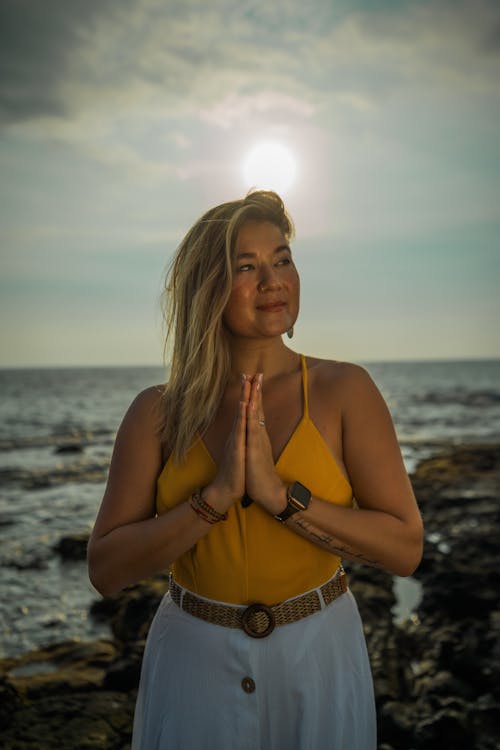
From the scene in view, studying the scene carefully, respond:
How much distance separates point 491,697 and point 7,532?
10.5 m

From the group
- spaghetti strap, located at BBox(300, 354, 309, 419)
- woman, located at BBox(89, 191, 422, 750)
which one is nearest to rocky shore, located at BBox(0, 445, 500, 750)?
woman, located at BBox(89, 191, 422, 750)

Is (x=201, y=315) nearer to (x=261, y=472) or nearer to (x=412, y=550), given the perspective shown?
(x=261, y=472)

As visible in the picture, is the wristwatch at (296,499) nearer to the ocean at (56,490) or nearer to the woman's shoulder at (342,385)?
the woman's shoulder at (342,385)

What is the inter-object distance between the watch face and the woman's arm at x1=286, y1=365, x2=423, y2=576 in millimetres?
35

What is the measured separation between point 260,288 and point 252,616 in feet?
4.31

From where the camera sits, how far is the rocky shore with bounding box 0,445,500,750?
188 inches

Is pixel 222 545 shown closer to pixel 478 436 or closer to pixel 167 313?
pixel 167 313

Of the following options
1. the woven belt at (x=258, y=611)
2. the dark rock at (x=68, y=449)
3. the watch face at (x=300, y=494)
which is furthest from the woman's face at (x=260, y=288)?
the dark rock at (x=68, y=449)

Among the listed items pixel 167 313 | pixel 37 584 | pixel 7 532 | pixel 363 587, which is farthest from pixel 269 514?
pixel 7 532

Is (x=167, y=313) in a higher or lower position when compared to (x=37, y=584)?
higher

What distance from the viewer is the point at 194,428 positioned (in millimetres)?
2590

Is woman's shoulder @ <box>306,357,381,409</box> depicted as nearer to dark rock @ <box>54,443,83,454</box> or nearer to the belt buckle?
the belt buckle

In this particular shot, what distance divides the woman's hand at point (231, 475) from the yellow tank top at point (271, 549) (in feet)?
0.56

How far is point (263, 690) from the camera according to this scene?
2283 mm
